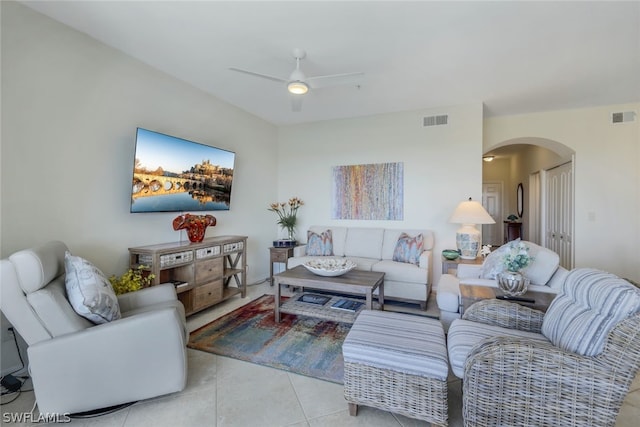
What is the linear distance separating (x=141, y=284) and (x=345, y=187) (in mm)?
3233

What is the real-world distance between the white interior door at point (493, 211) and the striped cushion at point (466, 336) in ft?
23.4

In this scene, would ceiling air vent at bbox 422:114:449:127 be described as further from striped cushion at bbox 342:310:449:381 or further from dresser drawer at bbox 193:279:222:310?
dresser drawer at bbox 193:279:222:310

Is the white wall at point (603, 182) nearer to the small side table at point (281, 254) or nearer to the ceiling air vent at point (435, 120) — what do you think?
the ceiling air vent at point (435, 120)

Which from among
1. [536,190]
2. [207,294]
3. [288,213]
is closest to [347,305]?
[207,294]

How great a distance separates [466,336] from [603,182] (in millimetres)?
4209

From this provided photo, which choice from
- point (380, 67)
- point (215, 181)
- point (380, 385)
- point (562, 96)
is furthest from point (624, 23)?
point (215, 181)

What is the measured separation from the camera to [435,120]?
4.27 m

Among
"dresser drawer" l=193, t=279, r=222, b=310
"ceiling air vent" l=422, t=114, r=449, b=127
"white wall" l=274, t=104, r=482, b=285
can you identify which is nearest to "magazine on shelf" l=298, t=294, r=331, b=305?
"dresser drawer" l=193, t=279, r=222, b=310

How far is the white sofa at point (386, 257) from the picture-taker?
351 centimetres

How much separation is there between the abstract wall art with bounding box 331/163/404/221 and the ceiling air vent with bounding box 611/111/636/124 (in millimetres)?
3014

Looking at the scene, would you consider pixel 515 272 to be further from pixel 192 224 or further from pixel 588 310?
pixel 192 224

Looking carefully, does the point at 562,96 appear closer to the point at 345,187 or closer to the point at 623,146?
the point at 623,146

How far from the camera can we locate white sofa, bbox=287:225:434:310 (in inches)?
138

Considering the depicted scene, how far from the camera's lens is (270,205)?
511cm
